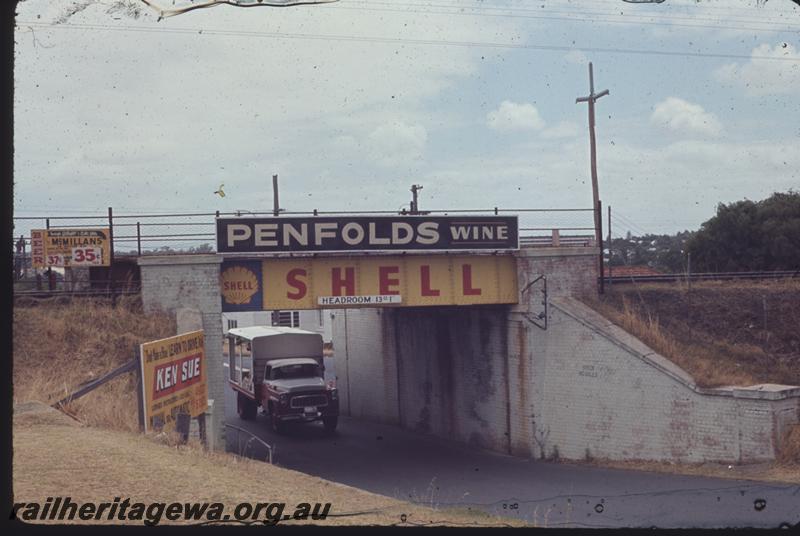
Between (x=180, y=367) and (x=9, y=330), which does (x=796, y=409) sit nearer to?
(x=180, y=367)

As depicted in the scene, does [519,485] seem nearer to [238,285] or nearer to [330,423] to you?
[238,285]

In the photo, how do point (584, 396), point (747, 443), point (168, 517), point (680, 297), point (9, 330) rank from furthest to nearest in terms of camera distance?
point (680, 297), point (584, 396), point (747, 443), point (9, 330), point (168, 517)

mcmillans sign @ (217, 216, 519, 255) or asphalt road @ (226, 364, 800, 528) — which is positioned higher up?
mcmillans sign @ (217, 216, 519, 255)

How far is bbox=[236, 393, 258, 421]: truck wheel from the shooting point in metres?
34.7

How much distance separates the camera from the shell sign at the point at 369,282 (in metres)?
24.9

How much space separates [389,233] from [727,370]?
1024cm

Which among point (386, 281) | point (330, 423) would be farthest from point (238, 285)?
point (330, 423)

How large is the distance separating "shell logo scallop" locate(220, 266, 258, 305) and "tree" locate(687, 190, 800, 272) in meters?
28.8

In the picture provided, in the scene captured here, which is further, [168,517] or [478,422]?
[478,422]

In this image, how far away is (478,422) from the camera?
29.1m

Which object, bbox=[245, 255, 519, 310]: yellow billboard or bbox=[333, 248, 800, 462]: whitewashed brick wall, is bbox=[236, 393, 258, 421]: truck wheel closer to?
bbox=[333, 248, 800, 462]: whitewashed brick wall

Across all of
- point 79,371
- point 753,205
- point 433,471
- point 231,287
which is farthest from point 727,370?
point 753,205

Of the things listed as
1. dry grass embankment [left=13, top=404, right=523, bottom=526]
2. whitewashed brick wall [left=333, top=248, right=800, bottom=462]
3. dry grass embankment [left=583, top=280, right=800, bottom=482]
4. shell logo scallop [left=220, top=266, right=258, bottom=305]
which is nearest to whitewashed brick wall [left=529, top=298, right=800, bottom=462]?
whitewashed brick wall [left=333, top=248, right=800, bottom=462]

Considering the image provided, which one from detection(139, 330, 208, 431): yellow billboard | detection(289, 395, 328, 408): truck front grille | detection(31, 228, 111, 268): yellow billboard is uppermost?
detection(31, 228, 111, 268): yellow billboard
